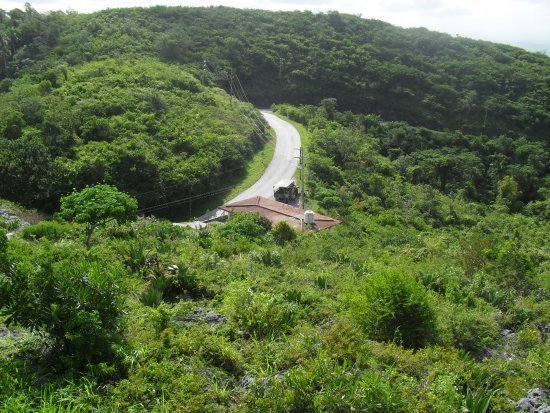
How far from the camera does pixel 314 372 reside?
7.55 metres

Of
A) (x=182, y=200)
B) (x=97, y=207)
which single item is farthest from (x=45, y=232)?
(x=182, y=200)

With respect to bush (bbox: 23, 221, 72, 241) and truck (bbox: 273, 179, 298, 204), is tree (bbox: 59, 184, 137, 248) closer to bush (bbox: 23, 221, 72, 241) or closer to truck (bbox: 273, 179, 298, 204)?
bush (bbox: 23, 221, 72, 241)

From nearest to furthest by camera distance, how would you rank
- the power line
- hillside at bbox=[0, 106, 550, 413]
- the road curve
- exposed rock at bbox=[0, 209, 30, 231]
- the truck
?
hillside at bbox=[0, 106, 550, 413], exposed rock at bbox=[0, 209, 30, 231], the power line, the truck, the road curve

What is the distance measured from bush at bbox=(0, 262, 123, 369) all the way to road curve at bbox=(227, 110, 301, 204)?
25.8 meters

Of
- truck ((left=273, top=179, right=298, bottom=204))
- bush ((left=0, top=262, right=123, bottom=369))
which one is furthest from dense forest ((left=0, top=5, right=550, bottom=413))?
truck ((left=273, top=179, right=298, bottom=204))

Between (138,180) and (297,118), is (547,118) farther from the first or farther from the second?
(138,180)

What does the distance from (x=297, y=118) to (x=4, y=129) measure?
32971 mm

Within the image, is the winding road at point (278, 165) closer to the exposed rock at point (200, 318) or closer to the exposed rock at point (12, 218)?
the exposed rock at point (12, 218)

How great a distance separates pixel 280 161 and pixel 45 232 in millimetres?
27563

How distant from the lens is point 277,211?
29094 mm

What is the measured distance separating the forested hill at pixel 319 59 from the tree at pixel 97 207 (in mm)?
38824

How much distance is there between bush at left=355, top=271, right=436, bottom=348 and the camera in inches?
394

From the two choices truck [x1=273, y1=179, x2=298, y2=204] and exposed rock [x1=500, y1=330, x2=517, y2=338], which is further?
truck [x1=273, y1=179, x2=298, y2=204]

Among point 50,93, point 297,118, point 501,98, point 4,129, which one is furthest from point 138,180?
point 501,98
